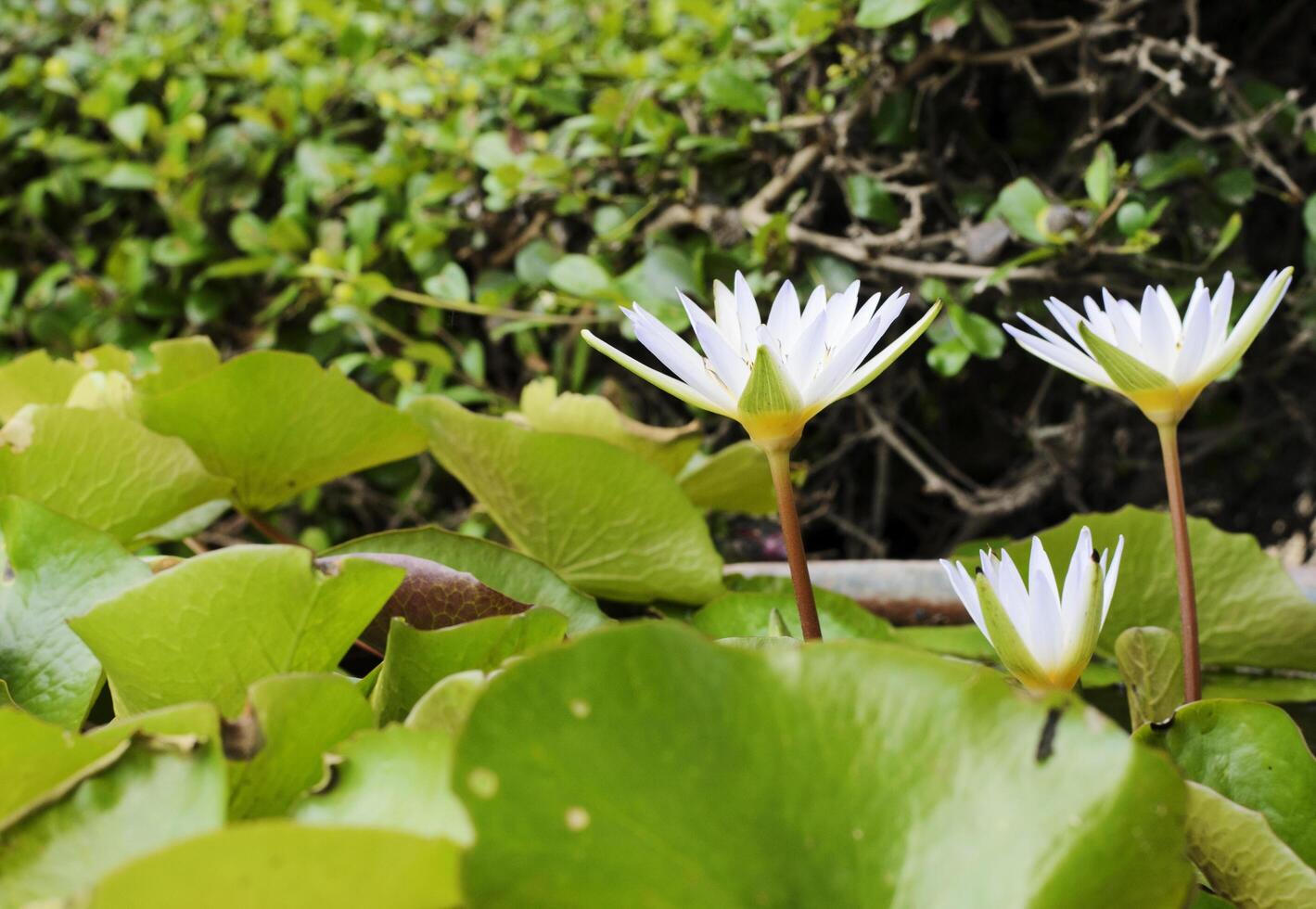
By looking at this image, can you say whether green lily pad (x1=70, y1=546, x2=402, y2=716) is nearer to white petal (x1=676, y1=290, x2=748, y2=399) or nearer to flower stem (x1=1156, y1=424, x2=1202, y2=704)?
white petal (x1=676, y1=290, x2=748, y2=399)

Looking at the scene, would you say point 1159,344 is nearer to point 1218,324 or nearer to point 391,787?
point 1218,324

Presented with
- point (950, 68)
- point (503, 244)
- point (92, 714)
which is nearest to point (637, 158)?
point (503, 244)

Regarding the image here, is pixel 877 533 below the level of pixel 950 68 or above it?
below

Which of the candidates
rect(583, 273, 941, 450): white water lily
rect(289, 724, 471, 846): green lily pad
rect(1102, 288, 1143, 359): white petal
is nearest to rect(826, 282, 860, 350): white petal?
rect(583, 273, 941, 450): white water lily

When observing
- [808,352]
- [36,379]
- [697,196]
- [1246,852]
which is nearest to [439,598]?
[808,352]

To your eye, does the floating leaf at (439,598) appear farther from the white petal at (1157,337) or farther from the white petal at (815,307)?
the white petal at (1157,337)

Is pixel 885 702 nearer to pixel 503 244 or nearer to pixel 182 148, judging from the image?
pixel 503 244

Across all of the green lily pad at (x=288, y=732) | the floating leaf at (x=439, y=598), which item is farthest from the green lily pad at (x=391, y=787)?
the floating leaf at (x=439, y=598)
